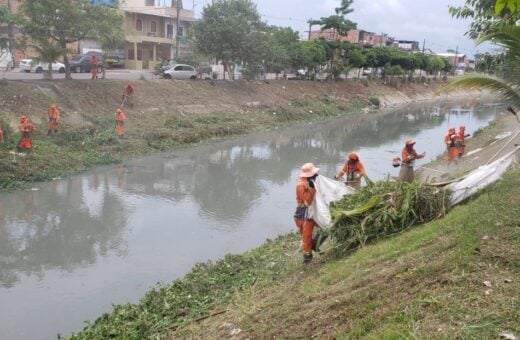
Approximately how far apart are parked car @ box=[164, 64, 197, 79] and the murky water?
40.0 feet

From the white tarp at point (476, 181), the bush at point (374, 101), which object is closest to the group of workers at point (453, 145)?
the white tarp at point (476, 181)

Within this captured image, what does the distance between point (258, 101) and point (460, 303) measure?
3142 cm

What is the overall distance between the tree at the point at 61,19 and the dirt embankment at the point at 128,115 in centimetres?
223

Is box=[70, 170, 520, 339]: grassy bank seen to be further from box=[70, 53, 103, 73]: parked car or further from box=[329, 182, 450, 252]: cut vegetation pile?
box=[70, 53, 103, 73]: parked car

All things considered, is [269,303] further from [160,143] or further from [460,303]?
[160,143]

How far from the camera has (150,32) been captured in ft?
165

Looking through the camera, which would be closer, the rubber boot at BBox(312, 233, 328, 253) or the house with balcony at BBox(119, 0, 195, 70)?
the rubber boot at BBox(312, 233, 328, 253)

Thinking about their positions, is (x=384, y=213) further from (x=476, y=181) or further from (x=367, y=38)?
(x=367, y=38)

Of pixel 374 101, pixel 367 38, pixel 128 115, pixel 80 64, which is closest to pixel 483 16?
pixel 128 115

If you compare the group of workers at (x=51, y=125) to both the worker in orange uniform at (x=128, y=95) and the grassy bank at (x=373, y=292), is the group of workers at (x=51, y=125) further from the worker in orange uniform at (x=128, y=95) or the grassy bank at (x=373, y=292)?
the grassy bank at (x=373, y=292)

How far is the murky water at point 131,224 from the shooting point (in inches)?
350

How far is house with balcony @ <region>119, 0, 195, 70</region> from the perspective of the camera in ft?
159

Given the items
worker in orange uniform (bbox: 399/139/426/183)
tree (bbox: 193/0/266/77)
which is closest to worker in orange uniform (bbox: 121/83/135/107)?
tree (bbox: 193/0/266/77)

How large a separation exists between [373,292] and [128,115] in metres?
21.4
